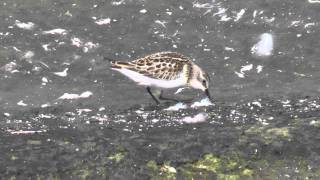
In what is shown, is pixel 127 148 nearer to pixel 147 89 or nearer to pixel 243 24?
pixel 147 89

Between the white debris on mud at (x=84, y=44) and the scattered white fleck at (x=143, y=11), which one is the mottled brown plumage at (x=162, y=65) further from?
the scattered white fleck at (x=143, y=11)

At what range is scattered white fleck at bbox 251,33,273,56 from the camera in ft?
32.6

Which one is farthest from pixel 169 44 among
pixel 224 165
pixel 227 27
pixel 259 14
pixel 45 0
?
pixel 224 165

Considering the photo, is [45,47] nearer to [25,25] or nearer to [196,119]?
[25,25]

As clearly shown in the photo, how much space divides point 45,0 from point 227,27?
3606 millimetres

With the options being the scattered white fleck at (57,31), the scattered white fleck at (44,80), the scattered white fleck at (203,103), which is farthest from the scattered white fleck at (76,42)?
the scattered white fleck at (203,103)

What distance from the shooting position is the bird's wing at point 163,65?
888cm

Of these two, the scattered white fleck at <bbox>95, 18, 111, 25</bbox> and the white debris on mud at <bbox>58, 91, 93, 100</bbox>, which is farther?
the scattered white fleck at <bbox>95, 18, 111, 25</bbox>

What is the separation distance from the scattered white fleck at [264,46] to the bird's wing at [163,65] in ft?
5.29

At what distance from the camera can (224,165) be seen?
4.38 m

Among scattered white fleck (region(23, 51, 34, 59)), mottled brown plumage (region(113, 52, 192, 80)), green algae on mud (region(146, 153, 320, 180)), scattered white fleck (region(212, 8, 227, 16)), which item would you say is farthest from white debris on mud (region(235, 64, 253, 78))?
green algae on mud (region(146, 153, 320, 180))

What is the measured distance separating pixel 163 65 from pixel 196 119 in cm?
223

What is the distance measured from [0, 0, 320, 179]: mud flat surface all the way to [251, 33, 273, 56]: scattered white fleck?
0.07 feet

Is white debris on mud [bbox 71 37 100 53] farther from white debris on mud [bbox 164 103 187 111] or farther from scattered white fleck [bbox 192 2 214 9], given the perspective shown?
white debris on mud [bbox 164 103 187 111]
